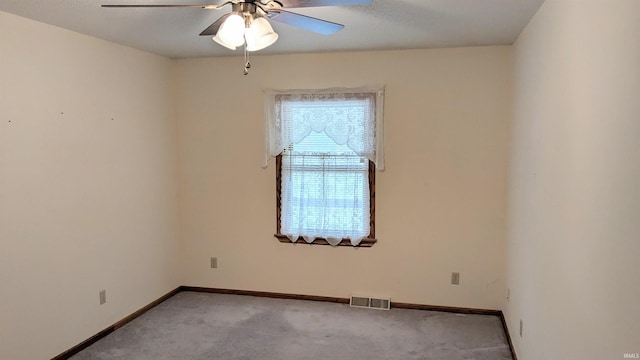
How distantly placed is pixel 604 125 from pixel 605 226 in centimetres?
34

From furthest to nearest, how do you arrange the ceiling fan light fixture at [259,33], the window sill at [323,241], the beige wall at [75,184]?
1. the window sill at [323,241]
2. the beige wall at [75,184]
3. the ceiling fan light fixture at [259,33]

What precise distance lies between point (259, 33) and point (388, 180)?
220 centimetres

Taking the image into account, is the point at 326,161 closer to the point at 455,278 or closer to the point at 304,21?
the point at 455,278

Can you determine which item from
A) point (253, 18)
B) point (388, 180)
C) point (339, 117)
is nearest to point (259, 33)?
point (253, 18)

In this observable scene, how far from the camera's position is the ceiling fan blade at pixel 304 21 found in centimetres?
234

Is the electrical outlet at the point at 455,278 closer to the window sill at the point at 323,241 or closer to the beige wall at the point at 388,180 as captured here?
the beige wall at the point at 388,180

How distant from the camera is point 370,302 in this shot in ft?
13.6

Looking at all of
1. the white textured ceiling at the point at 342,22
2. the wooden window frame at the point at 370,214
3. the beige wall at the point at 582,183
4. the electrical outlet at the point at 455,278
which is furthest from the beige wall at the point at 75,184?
the beige wall at the point at 582,183

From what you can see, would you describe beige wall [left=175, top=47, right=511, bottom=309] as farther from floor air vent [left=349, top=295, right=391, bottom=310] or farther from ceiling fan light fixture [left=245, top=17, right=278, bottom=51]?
ceiling fan light fixture [left=245, top=17, right=278, bottom=51]

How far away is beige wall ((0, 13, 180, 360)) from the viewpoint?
279 cm

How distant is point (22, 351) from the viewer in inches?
112

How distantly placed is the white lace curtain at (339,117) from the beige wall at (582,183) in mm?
1376

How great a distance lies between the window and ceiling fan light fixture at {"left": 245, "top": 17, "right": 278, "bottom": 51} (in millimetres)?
1799

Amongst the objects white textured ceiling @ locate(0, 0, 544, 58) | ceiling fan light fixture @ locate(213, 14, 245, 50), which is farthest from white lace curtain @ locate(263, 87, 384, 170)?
ceiling fan light fixture @ locate(213, 14, 245, 50)
